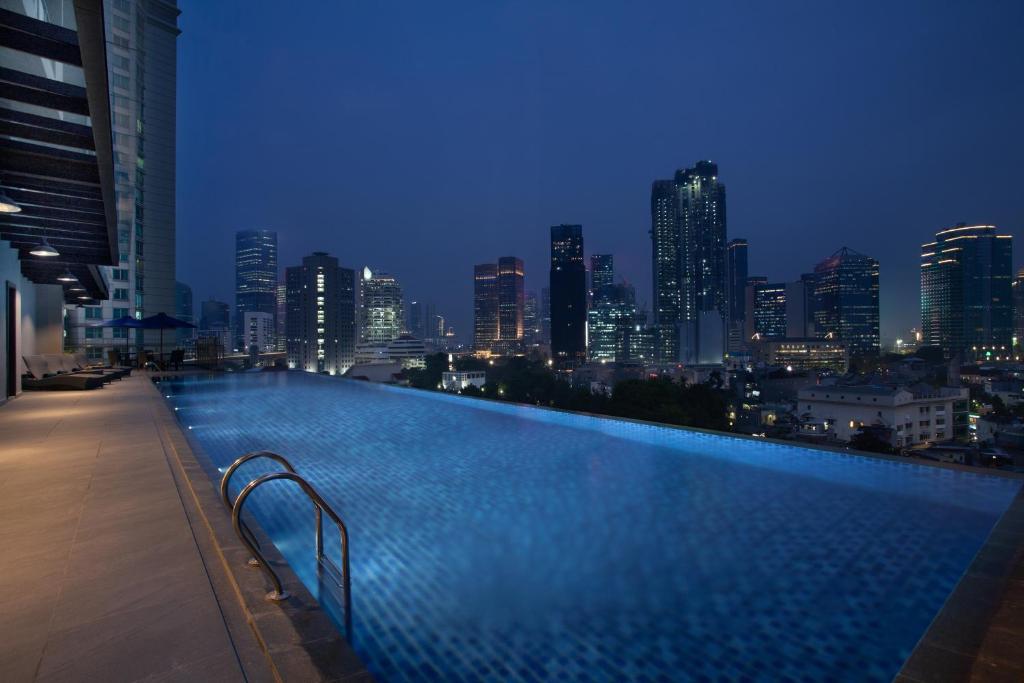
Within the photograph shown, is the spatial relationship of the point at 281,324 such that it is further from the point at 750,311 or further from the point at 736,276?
the point at 736,276

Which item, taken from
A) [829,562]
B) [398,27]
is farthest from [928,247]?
[829,562]

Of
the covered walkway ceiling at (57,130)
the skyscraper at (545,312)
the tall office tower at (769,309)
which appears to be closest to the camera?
the covered walkway ceiling at (57,130)

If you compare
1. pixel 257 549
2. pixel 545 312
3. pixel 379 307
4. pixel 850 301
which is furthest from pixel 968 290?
pixel 257 549

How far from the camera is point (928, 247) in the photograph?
71562 mm

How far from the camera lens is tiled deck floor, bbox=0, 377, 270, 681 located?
1556 millimetres

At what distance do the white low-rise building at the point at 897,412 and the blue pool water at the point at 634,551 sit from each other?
24434 millimetres

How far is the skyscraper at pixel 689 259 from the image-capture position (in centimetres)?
9544

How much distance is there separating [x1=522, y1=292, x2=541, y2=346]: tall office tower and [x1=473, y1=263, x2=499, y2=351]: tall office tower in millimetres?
7184

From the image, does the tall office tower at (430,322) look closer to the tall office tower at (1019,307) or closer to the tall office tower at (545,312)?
the tall office tower at (545,312)

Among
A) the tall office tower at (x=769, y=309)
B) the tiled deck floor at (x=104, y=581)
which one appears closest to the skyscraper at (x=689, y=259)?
the tall office tower at (x=769, y=309)

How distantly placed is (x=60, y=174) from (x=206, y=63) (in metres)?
78.1

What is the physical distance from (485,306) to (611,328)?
2879 centimetres

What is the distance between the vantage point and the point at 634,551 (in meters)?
3.23

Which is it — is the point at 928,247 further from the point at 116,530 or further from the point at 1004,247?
the point at 116,530
